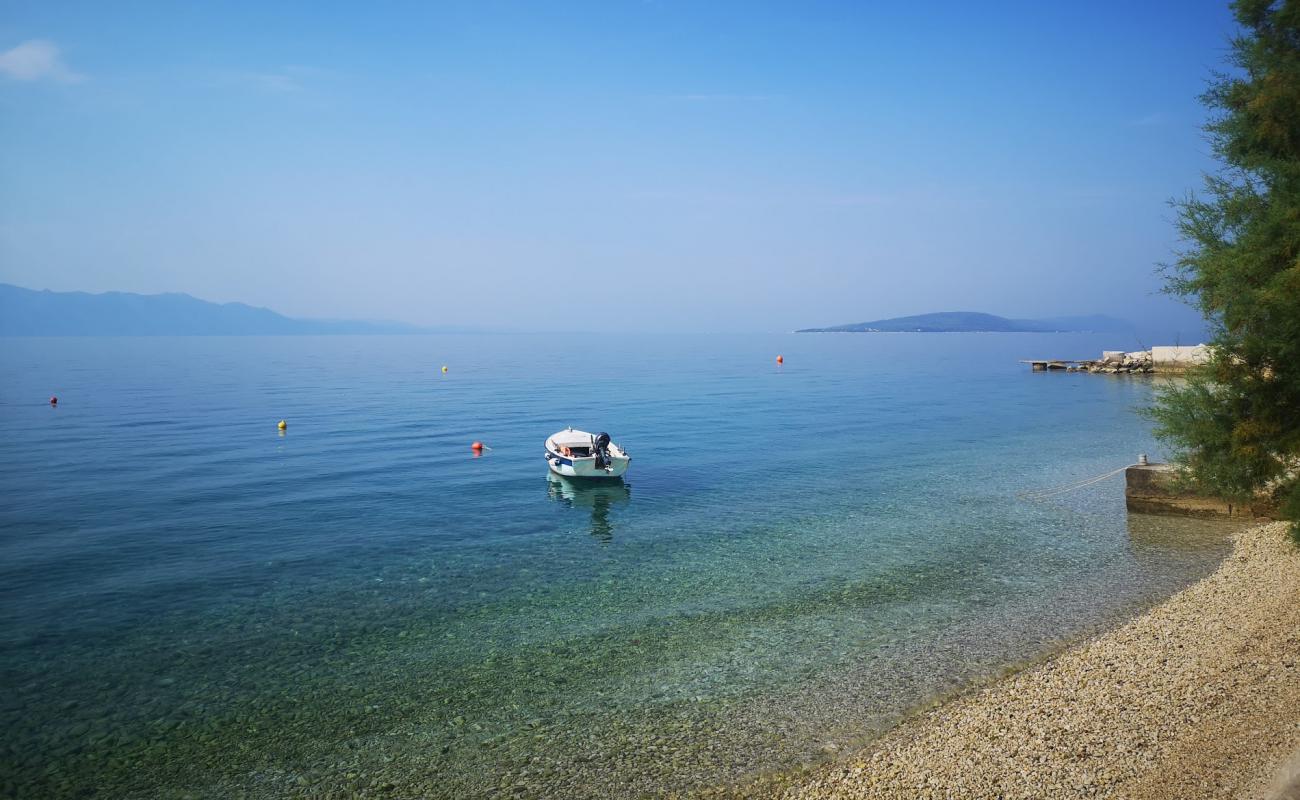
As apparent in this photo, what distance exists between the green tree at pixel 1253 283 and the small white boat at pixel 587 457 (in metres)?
22.3

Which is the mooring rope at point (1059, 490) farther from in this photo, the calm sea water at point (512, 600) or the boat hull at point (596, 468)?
the boat hull at point (596, 468)

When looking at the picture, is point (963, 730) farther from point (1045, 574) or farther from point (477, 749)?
point (1045, 574)

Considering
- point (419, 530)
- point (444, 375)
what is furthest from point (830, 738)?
point (444, 375)

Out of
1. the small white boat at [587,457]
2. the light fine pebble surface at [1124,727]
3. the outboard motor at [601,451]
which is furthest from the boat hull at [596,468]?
the light fine pebble surface at [1124,727]

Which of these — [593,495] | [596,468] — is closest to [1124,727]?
[593,495]

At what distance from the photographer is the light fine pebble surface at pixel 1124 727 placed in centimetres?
1044

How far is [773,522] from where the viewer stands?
28859mm

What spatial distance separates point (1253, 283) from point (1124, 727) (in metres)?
12.0

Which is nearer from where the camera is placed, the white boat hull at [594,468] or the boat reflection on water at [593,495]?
the boat reflection on water at [593,495]

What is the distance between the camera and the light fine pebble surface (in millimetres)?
10438

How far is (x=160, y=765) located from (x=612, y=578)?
12322 millimetres

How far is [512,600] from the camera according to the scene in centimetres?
2083

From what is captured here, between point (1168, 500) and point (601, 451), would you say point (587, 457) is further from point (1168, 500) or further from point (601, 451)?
point (1168, 500)

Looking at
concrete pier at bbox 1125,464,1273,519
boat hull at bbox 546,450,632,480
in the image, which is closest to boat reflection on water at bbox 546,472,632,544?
boat hull at bbox 546,450,632,480
